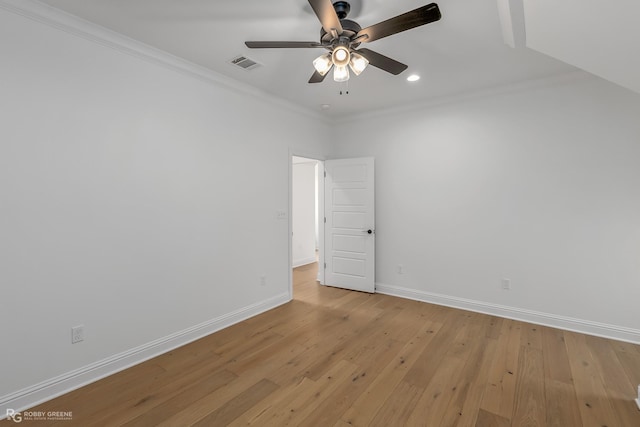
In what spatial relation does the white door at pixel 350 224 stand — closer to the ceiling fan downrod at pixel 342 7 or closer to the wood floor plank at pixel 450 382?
the wood floor plank at pixel 450 382

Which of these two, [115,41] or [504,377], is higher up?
[115,41]

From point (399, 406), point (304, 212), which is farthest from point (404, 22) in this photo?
point (304, 212)

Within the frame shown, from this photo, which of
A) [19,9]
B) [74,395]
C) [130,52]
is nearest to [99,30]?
[130,52]

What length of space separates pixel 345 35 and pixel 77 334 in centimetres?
302

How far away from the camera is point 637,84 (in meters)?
2.17

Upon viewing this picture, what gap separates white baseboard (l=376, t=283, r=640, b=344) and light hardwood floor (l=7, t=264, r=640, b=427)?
0.38 feet

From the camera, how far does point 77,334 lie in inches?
90.8

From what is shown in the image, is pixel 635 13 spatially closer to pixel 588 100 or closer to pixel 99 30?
pixel 588 100

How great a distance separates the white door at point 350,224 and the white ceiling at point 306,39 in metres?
1.32

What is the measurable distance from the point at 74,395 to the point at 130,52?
283 centimetres

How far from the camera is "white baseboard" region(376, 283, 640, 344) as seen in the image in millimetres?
3080

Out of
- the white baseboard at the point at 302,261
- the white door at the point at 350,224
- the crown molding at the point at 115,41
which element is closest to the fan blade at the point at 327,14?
the crown molding at the point at 115,41

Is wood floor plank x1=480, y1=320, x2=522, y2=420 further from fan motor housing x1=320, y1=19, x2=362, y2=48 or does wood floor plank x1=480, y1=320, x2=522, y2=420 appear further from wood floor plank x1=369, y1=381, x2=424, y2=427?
fan motor housing x1=320, y1=19, x2=362, y2=48

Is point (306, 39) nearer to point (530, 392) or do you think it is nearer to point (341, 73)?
point (341, 73)
